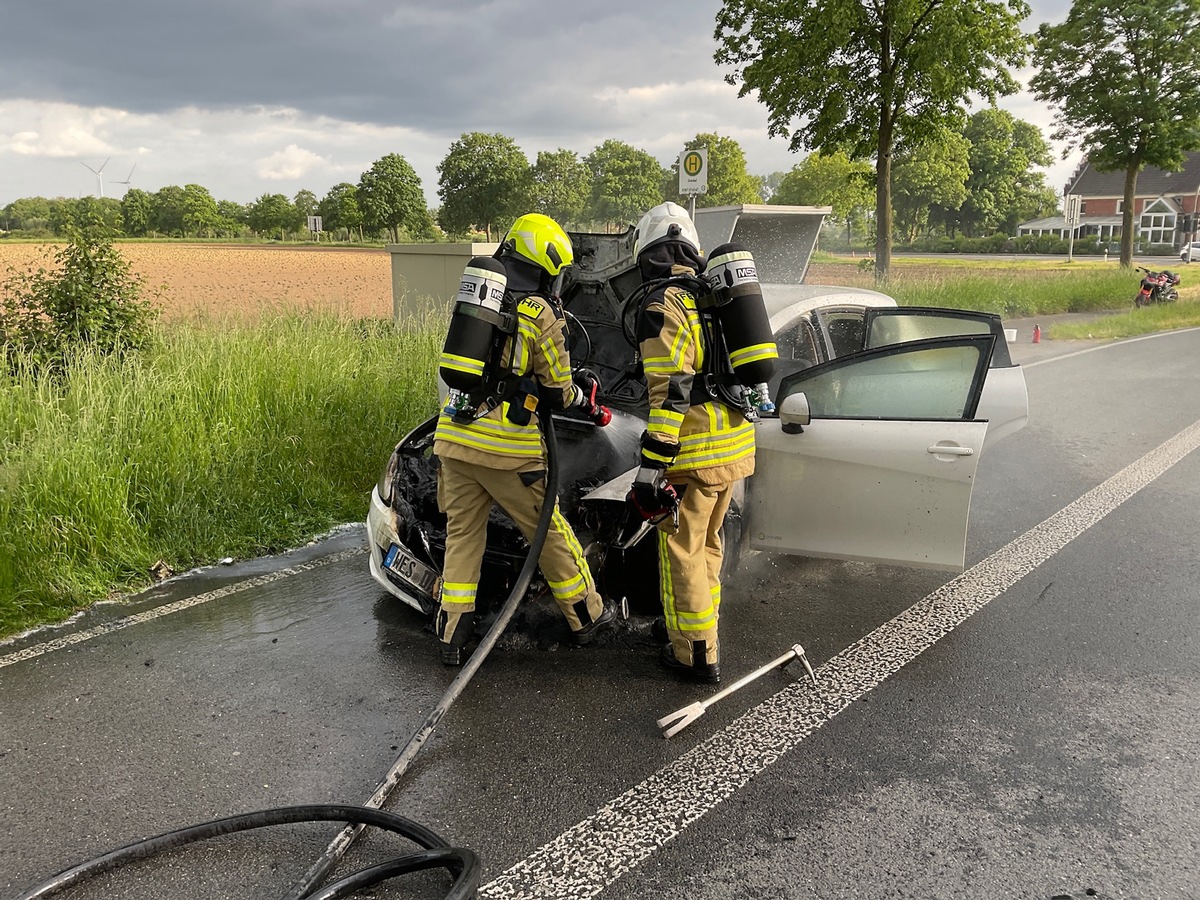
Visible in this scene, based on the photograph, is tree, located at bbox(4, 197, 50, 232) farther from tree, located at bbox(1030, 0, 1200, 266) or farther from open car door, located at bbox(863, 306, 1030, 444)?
open car door, located at bbox(863, 306, 1030, 444)

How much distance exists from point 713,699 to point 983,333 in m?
2.79

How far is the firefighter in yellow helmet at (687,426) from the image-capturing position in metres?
3.26

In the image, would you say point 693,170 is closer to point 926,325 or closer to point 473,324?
point 926,325

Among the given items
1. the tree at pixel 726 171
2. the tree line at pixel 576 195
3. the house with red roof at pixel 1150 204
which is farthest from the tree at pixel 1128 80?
the house with red roof at pixel 1150 204

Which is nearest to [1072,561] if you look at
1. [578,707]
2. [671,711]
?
[671,711]

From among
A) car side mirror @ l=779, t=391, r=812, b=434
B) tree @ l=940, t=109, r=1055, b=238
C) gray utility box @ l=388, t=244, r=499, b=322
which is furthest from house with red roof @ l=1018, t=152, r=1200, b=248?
car side mirror @ l=779, t=391, r=812, b=434

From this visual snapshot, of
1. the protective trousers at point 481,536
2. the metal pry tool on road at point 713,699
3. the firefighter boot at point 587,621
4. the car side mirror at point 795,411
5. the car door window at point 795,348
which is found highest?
the car door window at point 795,348

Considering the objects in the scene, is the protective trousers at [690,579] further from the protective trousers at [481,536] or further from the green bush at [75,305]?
the green bush at [75,305]

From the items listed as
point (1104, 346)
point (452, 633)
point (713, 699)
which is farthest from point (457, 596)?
point (1104, 346)

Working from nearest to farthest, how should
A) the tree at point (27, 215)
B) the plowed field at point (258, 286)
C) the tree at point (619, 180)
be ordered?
1. the plowed field at point (258, 286)
2. the tree at point (27, 215)
3. the tree at point (619, 180)

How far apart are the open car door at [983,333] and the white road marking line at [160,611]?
11.0 ft

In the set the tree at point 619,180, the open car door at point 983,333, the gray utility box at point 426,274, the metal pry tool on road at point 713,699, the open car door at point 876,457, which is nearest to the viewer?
the metal pry tool on road at point 713,699

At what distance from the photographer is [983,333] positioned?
15.5ft

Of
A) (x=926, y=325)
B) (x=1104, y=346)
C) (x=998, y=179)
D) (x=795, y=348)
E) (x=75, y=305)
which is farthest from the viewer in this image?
(x=998, y=179)
